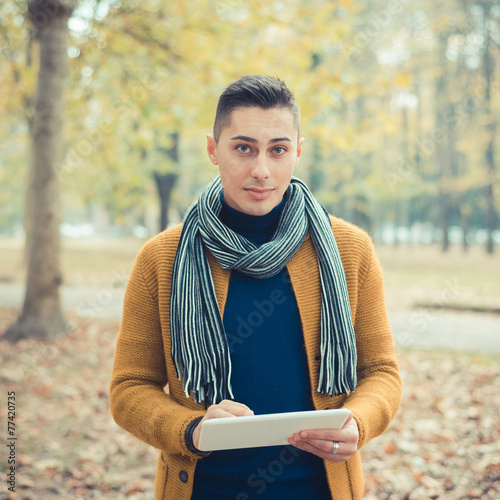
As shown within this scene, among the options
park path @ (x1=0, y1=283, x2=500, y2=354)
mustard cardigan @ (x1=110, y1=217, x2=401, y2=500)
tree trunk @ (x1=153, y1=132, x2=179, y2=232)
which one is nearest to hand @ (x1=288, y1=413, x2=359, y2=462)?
mustard cardigan @ (x1=110, y1=217, x2=401, y2=500)

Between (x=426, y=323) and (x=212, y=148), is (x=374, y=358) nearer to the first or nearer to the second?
(x=212, y=148)

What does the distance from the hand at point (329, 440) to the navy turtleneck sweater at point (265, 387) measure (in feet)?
0.71

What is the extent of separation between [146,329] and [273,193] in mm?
648

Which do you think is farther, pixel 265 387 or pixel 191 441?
pixel 265 387

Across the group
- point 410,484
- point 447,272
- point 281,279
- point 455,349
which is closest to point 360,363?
point 281,279

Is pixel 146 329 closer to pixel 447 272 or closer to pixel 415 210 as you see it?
pixel 447 272

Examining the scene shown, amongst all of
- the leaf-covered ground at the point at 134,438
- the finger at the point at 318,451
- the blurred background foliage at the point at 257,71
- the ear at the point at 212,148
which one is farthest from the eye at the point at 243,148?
the blurred background foliage at the point at 257,71

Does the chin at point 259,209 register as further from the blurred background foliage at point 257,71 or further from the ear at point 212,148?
the blurred background foliage at point 257,71

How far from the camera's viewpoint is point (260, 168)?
70.0 inches

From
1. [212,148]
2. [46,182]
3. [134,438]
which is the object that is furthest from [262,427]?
[46,182]

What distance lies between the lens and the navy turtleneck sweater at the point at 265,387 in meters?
1.80

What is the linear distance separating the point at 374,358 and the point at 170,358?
28.2 inches

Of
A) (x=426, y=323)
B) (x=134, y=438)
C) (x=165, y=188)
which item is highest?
(x=165, y=188)

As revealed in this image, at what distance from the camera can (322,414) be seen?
1.53m
